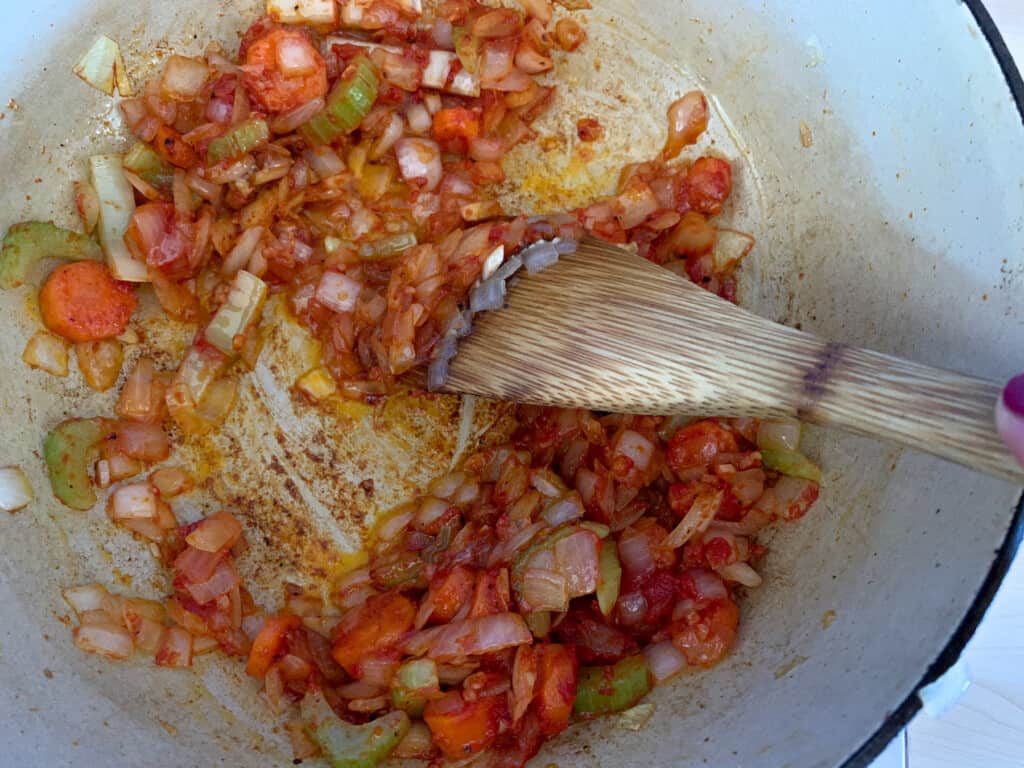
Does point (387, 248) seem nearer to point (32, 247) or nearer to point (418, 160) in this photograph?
point (418, 160)

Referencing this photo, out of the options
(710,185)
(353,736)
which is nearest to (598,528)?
(353,736)

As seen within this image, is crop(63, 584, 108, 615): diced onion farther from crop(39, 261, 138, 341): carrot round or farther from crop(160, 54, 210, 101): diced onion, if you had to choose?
crop(160, 54, 210, 101): diced onion

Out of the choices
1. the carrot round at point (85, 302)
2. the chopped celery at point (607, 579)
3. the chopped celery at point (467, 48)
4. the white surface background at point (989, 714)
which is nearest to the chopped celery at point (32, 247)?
the carrot round at point (85, 302)

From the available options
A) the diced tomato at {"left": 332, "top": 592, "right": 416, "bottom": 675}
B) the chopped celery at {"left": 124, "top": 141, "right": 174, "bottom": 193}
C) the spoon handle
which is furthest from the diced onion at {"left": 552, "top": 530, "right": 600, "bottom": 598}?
the chopped celery at {"left": 124, "top": 141, "right": 174, "bottom": 193}

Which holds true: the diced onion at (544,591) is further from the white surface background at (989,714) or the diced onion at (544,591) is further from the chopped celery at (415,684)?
the white surface background at (989,714)

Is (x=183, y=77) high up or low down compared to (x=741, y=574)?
up
